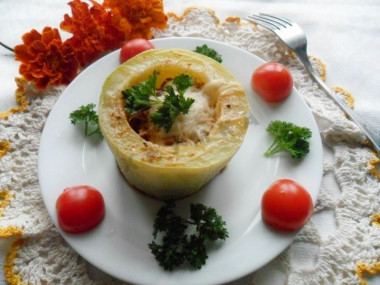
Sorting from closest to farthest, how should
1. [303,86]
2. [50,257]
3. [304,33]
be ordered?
[50,257] < [303,86] < [304,33]

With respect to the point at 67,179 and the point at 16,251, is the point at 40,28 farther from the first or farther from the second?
the point at 16,251

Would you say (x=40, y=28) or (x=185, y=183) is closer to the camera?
(x=185, y=183)

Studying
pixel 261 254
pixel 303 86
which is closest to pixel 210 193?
pixel 261 254

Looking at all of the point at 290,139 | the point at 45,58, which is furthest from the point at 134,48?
the point at 290,139

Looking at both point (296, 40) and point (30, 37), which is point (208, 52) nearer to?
point (296, 40)

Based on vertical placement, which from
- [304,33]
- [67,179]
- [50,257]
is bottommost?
[50,257]

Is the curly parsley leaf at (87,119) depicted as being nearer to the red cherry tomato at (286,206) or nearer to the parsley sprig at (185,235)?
the parsley sprig at (185,235)

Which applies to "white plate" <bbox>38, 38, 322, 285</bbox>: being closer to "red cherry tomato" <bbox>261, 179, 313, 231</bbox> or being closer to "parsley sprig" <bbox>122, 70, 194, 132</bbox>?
"red cherry tomato" <bbox>261, 179, 313, 231</bbox>
